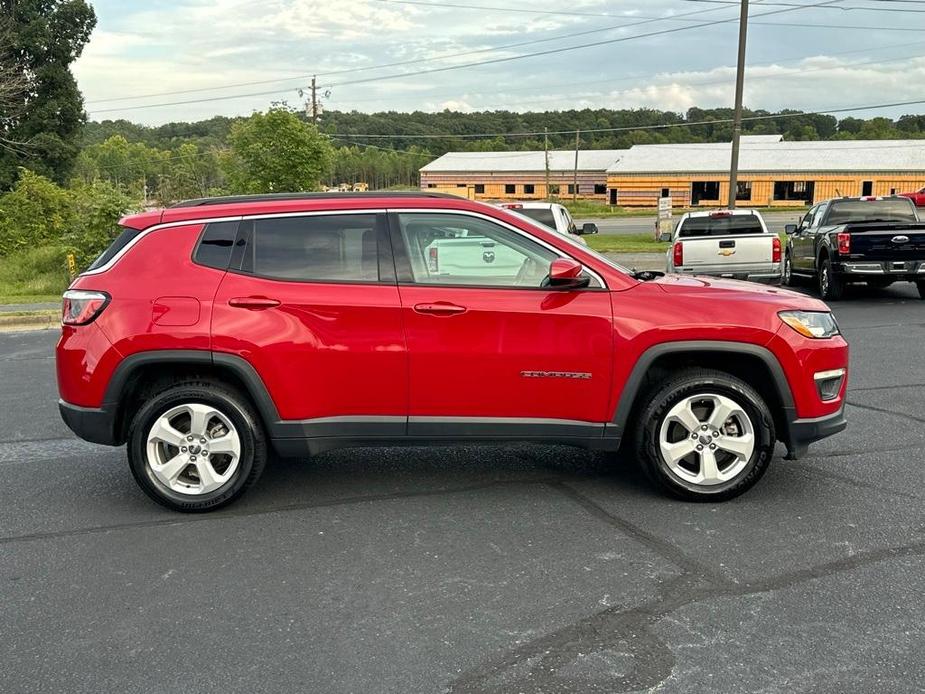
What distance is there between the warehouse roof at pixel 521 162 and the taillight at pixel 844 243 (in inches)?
2660

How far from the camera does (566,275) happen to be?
4.54 meters

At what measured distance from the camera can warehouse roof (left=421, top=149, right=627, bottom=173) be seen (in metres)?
80.9

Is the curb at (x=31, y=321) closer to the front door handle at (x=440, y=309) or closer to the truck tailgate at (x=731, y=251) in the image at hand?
the truck tailgate at (x=731, y=251)

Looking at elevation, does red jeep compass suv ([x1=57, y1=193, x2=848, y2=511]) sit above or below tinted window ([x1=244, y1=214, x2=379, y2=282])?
below

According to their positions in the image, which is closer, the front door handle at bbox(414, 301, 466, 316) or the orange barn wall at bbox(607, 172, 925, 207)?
the front door handle at bbox(414, 301, 466, 316)

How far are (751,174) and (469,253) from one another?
206ft

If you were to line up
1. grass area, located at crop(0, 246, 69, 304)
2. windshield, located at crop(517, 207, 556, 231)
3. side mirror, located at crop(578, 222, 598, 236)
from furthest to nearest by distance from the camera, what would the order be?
1. grass area, located at crop(0, 246, 69, 304)
2. side mirror, located at crop(578, 222, 598, 236)
3. windshield, located at crop(517, 207, 556, 231)

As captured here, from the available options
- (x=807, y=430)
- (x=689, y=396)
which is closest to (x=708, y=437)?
(x=689, y=396)

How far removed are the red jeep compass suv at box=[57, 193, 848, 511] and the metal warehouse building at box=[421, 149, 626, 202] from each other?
75.6 metres

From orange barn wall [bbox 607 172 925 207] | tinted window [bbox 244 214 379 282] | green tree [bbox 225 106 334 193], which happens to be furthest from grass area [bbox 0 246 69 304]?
orange barn wall [bbox 607 172 925 207]

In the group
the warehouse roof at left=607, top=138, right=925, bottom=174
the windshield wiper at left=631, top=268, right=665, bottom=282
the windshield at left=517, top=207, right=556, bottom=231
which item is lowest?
the windshield wiper at left=631, top=268, right=665, bottom=282

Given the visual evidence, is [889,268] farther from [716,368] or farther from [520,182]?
[520,182]

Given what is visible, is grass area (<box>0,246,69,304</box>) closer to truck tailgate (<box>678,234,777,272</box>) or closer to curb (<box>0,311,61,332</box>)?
curb (<box>0,311,61,332</box>)

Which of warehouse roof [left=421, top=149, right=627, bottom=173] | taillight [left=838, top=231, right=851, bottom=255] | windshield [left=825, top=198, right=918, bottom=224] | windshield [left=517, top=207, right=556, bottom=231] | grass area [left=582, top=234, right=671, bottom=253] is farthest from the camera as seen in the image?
warehouse roof [left=421, top=149, right=627, bottom=173]
